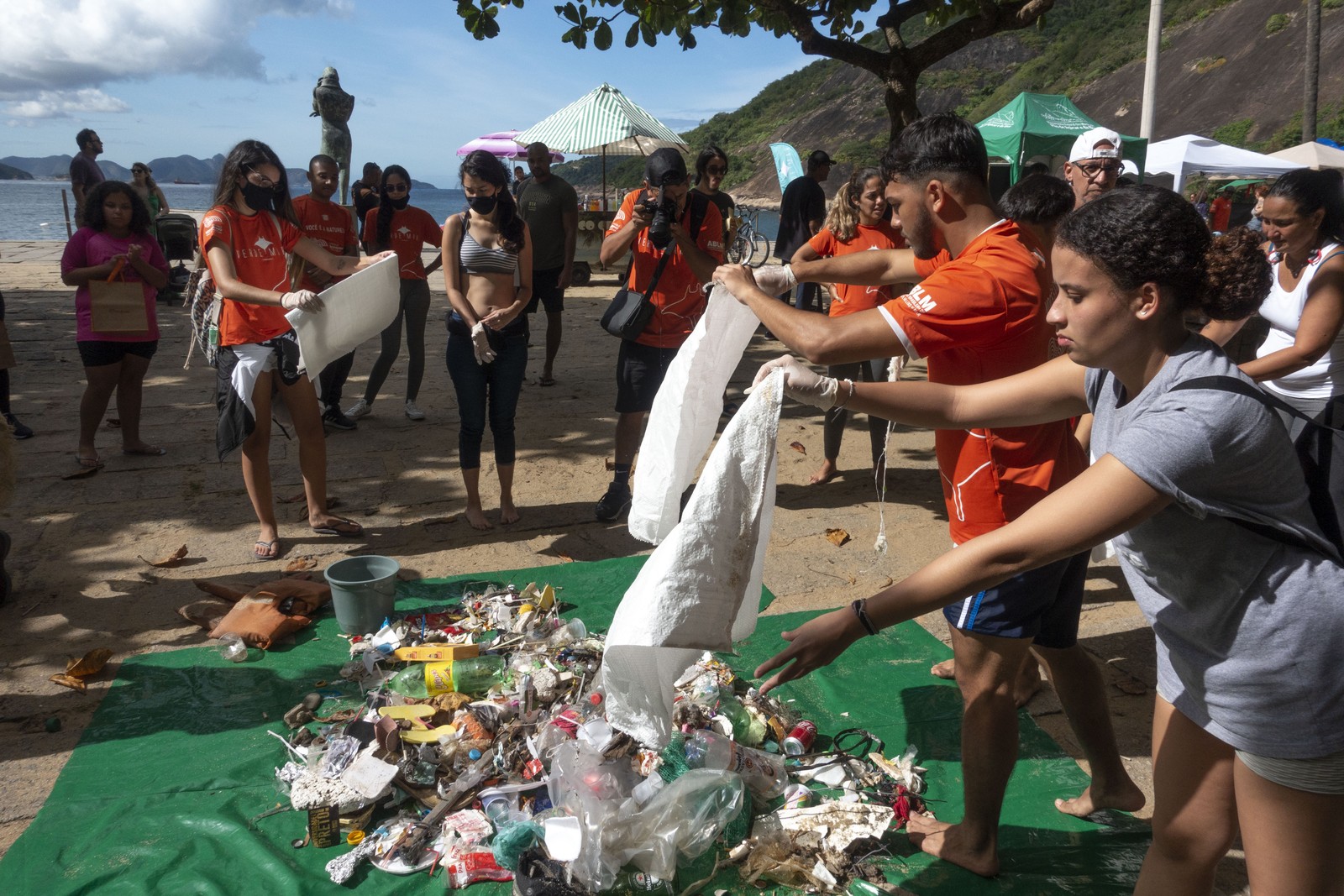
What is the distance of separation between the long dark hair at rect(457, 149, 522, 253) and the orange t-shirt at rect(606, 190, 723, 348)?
556 millimetres

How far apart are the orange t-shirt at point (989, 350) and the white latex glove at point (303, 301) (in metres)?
2.98

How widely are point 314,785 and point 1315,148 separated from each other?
17340 millimetres

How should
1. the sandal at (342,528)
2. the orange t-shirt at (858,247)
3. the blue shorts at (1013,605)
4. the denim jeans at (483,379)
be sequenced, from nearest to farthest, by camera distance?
the blue shorts at (1013,605) → the denim jeans at (483,379) → the sandal at (342,528) → the orange t-shirt at (858,247)

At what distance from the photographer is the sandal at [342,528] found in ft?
17.1

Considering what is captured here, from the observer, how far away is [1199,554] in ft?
5.66

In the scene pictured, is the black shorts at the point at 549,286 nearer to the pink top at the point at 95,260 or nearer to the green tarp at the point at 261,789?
the pink top at the point at 95,260

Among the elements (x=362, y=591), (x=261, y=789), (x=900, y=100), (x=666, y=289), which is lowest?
(x=261, y=789)

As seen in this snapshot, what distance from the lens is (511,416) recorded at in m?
5.31

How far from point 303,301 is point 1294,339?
451cm

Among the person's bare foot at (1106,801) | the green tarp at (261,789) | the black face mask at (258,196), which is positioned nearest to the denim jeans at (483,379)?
the black face mask at (258,196)

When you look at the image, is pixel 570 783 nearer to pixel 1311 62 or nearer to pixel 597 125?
pixel 597 125

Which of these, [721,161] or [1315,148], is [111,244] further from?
[1315,148]

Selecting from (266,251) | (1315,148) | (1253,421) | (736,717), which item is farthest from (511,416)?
(1315,148)

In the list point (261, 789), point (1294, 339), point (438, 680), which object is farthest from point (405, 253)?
point (1294, 339)
